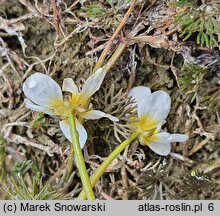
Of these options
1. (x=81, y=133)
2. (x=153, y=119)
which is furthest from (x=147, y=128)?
(x=81, y=133)

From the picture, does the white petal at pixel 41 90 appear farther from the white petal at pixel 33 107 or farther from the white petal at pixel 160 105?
the white petal at pixel 160 105

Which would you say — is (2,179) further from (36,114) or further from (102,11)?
(102,11)

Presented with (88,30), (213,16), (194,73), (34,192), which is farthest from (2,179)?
(213,16)

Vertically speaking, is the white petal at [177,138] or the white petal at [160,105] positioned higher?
the white petal at [160,105]

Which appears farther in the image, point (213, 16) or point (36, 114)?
point (36, 114)

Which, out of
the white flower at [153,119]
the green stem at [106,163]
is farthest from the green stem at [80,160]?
the white flower at [153,119]

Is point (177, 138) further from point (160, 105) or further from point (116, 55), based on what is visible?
point (116, 55)
